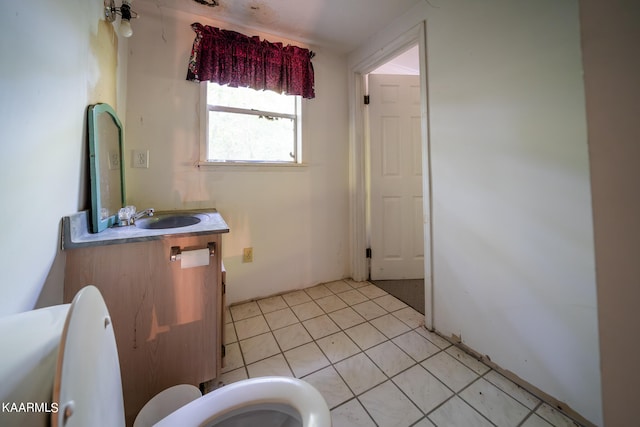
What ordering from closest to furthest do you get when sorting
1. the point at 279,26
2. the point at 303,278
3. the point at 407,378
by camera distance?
the point at 407,378
the point at 279,26
the point at 303,278

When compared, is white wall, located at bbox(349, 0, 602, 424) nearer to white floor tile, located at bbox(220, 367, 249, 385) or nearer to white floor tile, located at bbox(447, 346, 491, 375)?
white floor tile, located at bbox(447, 346, 491, 375)

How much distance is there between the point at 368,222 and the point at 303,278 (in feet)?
2.81

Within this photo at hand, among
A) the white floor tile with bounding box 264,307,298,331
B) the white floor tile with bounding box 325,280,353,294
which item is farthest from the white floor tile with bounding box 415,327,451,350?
the white floor tile with bounding box 264,307,298,331

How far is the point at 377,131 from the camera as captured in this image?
2.35 meters

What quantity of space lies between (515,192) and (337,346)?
1335mm

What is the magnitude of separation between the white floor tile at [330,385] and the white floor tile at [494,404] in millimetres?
579

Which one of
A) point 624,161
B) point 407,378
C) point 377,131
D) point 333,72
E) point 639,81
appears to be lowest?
point 407,378

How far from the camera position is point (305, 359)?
1.39 m

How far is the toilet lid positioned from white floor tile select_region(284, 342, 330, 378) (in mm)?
862

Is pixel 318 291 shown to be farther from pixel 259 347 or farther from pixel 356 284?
pixel 259 347

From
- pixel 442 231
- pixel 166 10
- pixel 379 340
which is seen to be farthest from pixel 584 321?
pixel 166 10

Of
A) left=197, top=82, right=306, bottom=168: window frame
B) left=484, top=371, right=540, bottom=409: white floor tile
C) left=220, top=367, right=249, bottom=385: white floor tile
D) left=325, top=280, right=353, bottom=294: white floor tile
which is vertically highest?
left=197, top=82, right=306, bottom=168: window frame

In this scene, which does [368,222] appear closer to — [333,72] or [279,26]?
[333,72]

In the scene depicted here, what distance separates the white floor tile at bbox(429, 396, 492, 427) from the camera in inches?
39.9
